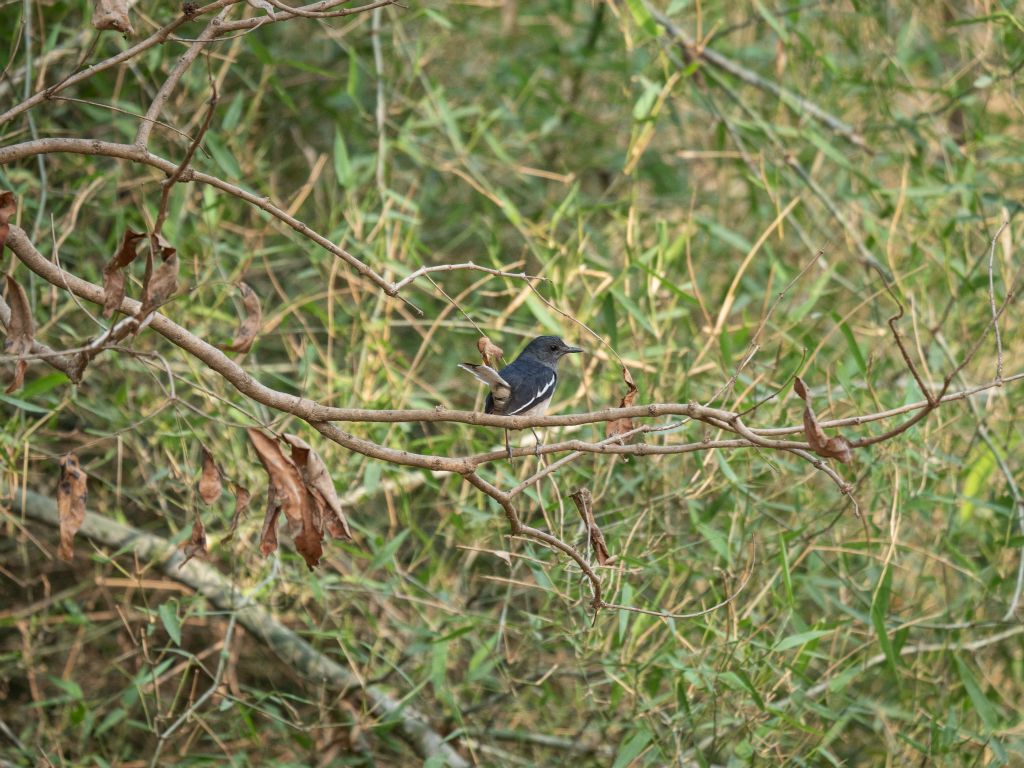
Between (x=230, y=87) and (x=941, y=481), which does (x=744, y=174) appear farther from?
(x=230, y=87)

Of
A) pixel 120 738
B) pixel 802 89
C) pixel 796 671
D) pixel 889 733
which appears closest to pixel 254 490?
pixel 120 738

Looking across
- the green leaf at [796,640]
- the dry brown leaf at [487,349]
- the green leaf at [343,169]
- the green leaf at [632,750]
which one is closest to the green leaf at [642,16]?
the green leaf at [343,169]

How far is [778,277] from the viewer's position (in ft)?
15.5

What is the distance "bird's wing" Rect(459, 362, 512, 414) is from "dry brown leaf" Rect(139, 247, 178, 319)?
2.02 feet

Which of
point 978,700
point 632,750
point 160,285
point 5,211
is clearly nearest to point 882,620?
point 978,700

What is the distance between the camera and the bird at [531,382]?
3.60 m

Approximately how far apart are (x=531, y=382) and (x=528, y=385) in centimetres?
2

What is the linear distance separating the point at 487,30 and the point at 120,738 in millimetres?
4103

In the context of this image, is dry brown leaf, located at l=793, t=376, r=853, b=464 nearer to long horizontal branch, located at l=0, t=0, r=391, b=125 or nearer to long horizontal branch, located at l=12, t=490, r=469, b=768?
long horizontal branch, located at l=0, t=0, r=391, b=125

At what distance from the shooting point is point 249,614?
4184 millimetres

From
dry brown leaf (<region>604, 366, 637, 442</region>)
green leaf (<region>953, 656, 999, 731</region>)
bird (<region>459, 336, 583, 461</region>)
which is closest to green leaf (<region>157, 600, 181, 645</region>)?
bird (<region>459, 336, 583, 461</region>)

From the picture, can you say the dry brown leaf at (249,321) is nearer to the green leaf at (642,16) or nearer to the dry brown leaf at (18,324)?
the dry brown leaf at (18,324)

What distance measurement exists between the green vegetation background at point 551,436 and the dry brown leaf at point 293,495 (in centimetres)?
117

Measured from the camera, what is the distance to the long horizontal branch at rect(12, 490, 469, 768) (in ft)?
13.5
